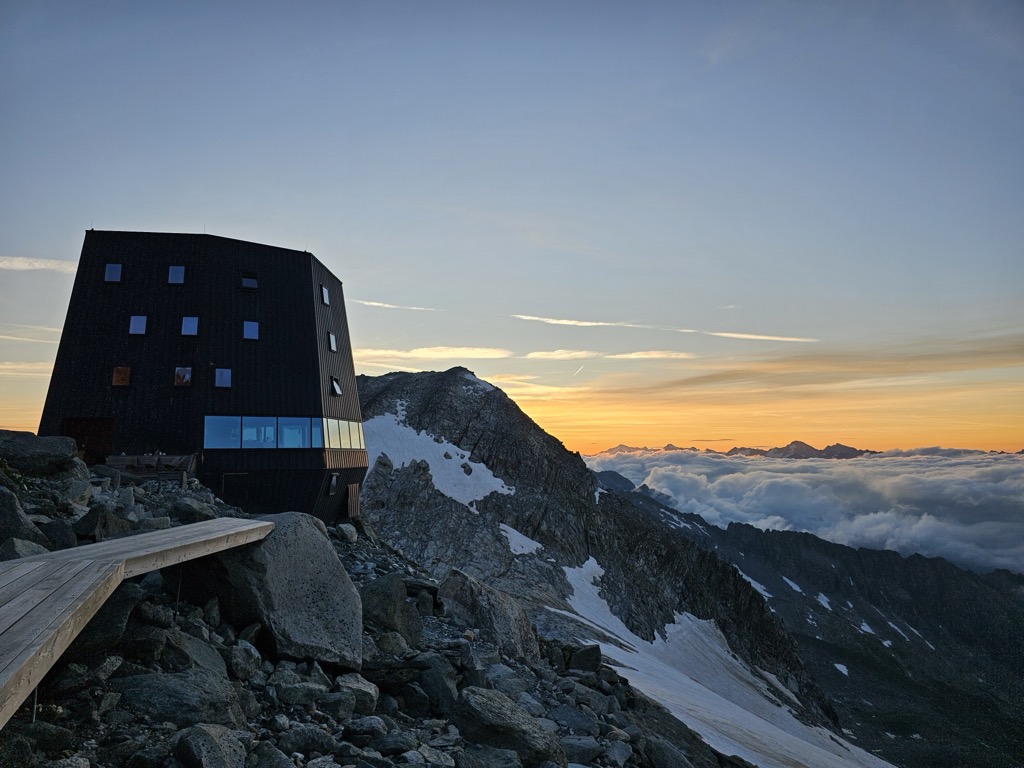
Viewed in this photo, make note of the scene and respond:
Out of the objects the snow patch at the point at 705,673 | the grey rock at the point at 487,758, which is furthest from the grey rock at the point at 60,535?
the snow patch at the point at 705,673

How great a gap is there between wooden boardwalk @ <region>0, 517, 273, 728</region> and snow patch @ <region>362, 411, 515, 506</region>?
73.8 m

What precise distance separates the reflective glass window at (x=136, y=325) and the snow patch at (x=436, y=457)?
5451cm

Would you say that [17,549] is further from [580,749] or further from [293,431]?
[293,431]

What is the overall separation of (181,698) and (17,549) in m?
4.01

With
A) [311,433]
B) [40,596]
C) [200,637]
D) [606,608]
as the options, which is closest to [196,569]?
[200,637]

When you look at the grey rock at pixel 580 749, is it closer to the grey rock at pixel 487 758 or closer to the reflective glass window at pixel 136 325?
the grey rock at pixel 487 758

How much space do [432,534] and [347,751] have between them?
6868 cm

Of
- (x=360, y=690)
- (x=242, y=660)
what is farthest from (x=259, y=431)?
(x=360, y=690)

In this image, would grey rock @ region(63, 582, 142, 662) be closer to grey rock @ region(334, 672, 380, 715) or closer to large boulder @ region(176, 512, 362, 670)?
large boulder @ region(176, 512, 362, 670)

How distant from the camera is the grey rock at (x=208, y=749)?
7562 mm

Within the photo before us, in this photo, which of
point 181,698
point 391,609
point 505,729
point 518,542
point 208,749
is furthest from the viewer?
point 518,542

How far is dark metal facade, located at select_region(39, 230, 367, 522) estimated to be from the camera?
101 ft

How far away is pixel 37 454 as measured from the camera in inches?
677

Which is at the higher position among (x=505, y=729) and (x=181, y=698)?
(x=181, y=698)
